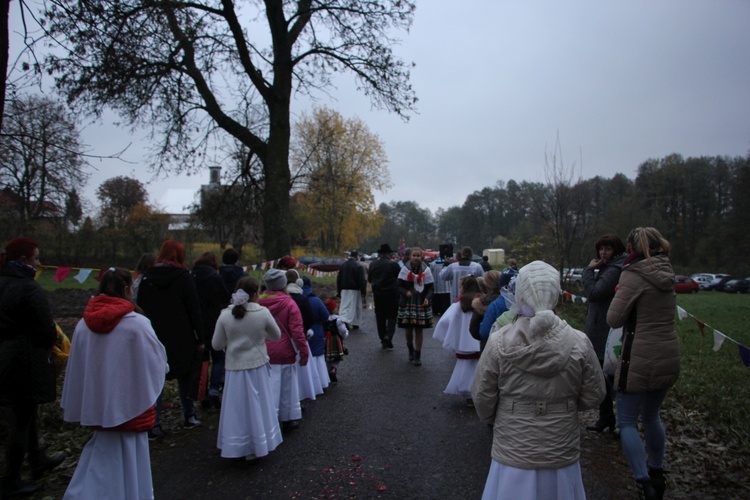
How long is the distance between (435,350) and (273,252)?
5418 millimetres

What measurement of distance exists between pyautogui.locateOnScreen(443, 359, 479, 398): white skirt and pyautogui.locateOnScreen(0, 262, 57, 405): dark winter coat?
4503 millimetres

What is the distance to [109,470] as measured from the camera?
3553 mm

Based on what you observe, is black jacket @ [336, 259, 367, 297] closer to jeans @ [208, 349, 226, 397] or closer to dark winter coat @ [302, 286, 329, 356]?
dark winter coat @ [302, 286, 329, 356]

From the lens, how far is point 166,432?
571 centimetres

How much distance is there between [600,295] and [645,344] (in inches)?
43.9

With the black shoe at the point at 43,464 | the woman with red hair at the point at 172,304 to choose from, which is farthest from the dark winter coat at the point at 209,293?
the black shoe at the point at 43,464

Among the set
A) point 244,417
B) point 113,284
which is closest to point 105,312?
point 113,284

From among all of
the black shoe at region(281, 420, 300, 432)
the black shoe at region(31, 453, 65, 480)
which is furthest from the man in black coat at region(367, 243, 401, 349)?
the black shoe at region(31, 453, 65, 480)

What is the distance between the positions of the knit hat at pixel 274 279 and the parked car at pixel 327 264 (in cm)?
3340

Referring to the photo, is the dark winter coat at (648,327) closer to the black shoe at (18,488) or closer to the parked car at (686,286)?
the black shoe at (18,488)

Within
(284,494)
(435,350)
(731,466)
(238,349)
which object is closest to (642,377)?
(731,466)

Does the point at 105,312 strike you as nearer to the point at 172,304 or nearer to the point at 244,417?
the point at 244,417

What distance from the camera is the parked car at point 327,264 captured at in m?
39.5

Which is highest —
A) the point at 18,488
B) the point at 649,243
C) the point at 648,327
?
the point at 649,243
